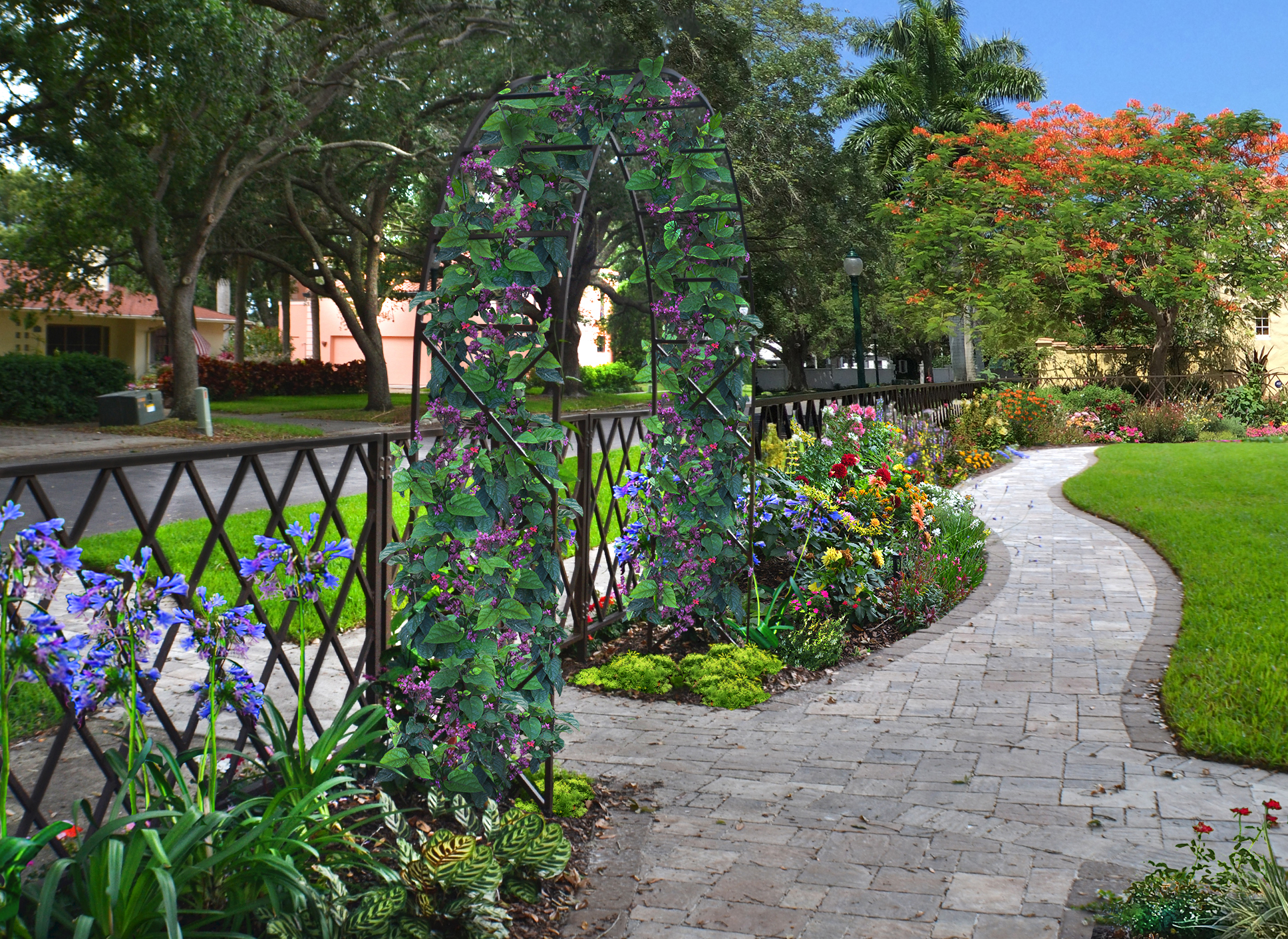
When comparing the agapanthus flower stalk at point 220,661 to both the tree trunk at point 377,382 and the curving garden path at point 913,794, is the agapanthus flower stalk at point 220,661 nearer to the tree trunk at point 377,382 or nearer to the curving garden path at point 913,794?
the curving garden path at point 913,794

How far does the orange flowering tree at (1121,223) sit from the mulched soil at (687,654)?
18.8 meters

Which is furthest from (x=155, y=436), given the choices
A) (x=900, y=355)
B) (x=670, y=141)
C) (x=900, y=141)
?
(x=900, y=355)

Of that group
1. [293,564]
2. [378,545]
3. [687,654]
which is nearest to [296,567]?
[293,564]

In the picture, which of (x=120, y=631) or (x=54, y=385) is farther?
(x=54, y=385)

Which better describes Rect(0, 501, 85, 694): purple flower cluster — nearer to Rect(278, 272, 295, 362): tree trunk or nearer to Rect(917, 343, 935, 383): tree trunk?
Rect(278, 272, 295, 362): tree trunk

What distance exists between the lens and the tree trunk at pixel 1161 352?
928 inches

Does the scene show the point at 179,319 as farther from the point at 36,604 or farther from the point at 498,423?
the point at 36,604

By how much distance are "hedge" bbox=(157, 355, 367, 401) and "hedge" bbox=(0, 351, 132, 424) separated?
5120mm

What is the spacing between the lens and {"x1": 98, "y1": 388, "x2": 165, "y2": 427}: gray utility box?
20359mm

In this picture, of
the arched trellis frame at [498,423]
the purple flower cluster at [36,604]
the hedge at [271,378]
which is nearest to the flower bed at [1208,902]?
the arched trellis frame at [498,423]

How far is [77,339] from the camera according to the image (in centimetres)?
3594

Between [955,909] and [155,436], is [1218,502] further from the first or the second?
[155,436]

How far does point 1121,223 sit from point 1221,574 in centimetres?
1882

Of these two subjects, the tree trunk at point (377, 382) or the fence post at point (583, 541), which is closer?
the fence post at point (583, 541)
